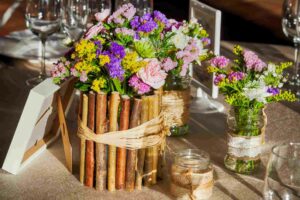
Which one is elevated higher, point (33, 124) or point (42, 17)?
point (42, 17)

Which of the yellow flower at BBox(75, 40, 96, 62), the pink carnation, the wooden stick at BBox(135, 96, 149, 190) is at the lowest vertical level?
the wooden stick at BBox(135, 96, 149, 190)

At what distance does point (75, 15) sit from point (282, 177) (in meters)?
1.02

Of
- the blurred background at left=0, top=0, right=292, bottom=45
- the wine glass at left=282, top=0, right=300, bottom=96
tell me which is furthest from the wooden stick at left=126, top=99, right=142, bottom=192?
the blurred background at left=0, top=0, right=292, bottom=45

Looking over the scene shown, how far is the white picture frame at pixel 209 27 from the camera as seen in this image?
1.50m

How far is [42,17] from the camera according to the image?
71.6 inches

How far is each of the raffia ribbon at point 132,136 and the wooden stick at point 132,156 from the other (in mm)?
11

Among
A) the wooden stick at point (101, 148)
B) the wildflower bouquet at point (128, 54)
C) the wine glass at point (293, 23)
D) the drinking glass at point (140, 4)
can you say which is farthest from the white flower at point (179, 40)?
the wine glass at point (293, 23)

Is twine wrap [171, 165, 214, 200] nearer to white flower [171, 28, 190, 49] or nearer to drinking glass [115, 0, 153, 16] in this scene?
white flower [171, 28, 190, 49]

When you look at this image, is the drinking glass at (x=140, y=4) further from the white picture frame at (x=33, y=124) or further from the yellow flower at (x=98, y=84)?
the yellow flower at (x=98, y=84)

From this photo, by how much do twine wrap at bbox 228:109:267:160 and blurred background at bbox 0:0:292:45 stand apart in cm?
114

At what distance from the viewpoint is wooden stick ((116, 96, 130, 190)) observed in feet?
3.93

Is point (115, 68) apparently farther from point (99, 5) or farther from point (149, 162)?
point (99, 5)

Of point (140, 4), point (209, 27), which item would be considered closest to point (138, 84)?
point (209, 27)

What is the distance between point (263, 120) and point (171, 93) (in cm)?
23
